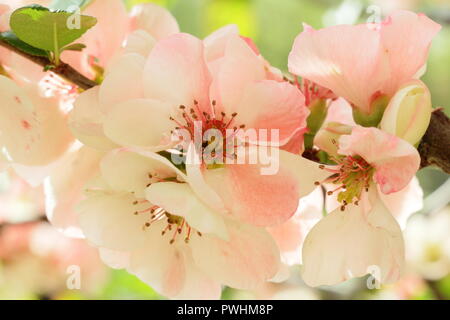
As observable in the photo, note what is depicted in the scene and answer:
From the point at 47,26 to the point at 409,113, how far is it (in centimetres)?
22

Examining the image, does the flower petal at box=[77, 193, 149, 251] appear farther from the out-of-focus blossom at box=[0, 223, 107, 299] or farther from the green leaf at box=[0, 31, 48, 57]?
the out-of-focus blossom at box=[0, 223, 107, 299]

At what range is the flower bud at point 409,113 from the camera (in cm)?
38

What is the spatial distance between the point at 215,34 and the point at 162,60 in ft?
0.19

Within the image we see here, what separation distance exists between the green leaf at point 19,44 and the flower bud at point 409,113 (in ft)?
0.73

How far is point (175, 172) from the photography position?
0.40m

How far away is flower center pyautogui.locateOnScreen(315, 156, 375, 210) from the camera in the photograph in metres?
0.41

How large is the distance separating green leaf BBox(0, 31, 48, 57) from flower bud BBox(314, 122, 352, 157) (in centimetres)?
18

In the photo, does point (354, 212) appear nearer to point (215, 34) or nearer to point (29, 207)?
point (215, 34)

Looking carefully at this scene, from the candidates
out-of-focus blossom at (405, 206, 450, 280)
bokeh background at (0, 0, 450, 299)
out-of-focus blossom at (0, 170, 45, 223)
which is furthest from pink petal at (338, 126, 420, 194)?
out-of-focus blossom at (405, 206, 450, 280)

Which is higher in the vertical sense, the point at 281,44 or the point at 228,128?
the point at 281,44

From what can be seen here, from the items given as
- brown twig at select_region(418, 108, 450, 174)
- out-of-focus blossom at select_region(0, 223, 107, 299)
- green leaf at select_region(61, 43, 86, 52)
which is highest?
green leaf at select_region(61, 43, 86, 52)

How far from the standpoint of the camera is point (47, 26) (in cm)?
42
